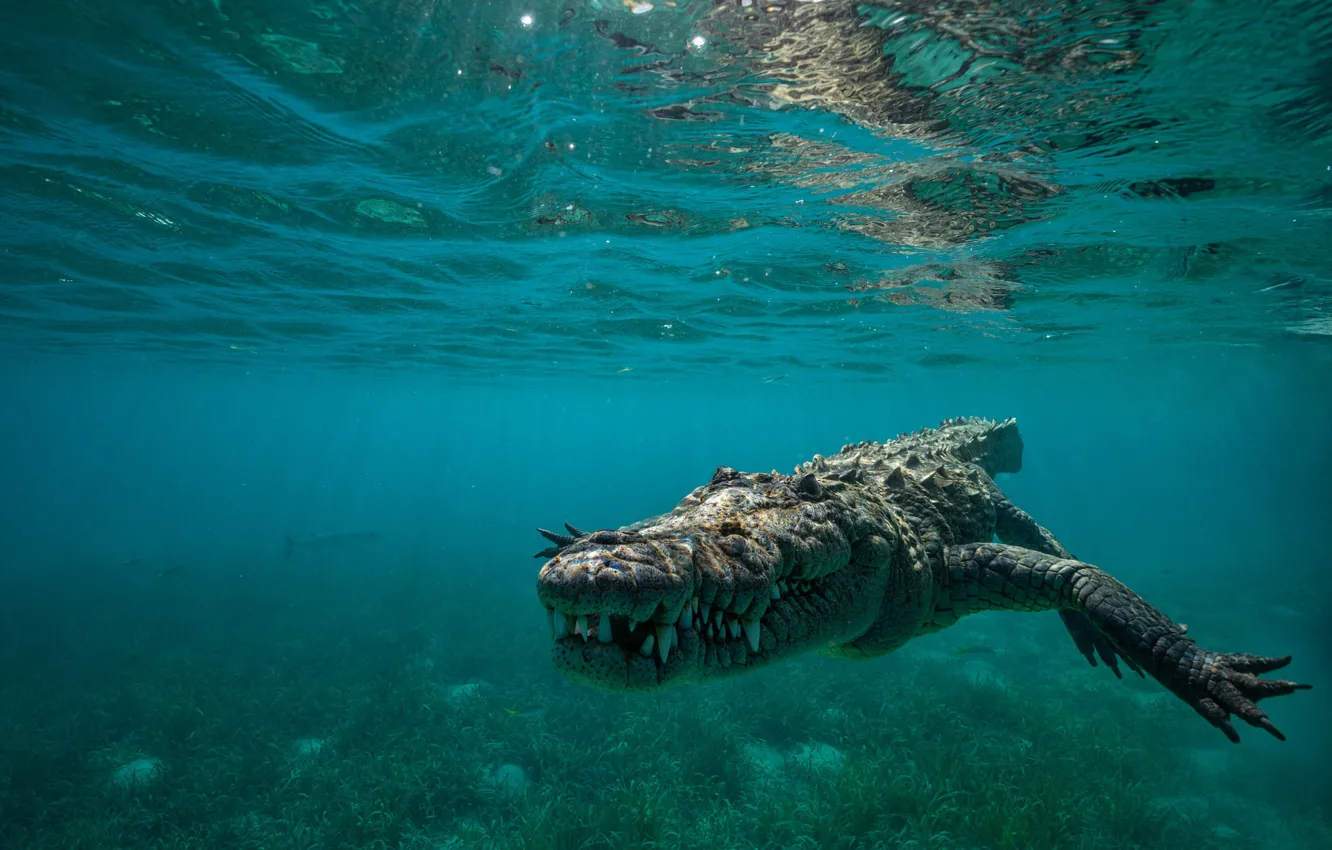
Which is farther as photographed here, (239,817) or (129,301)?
(129,301)

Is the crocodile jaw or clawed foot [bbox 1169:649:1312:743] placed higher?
the crocodile jaw

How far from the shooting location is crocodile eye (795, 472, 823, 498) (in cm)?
344

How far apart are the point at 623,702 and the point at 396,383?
34275 millimetres

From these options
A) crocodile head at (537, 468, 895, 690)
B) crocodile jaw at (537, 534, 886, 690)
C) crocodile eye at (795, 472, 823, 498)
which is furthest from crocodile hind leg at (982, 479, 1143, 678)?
crocodile jaw at (537, 534, 886, 690)

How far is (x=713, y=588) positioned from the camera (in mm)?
2379

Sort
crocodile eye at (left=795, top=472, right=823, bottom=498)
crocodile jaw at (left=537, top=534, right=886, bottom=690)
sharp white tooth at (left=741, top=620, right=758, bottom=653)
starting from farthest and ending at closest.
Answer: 1. crocodile eye at (left=795, top=472, right=823, bottom=498)
2. sharp white tooth at (left=741, top=620, right=758, bottom=653)
3. crocodile jaw at (left=537, top=534, right=886, bottom=690)

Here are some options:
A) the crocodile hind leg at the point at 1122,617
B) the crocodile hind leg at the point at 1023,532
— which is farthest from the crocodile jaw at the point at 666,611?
the crocodile hind leg at the point at 1023,532

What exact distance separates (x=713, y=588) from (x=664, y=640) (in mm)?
283

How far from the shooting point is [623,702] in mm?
11461

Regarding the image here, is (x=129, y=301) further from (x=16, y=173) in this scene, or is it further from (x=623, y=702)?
(x=623, y=702)

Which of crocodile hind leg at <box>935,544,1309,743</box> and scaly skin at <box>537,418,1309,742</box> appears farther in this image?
crocodile hind leg at <box>935,544,1309,743</box>

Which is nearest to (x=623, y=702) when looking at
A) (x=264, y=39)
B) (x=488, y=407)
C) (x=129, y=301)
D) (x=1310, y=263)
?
(x=264, y=39)

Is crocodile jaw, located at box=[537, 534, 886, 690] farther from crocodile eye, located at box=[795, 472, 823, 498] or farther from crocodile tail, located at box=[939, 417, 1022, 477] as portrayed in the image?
crocodile tail, located at box=[939, 417, 1022, 477]

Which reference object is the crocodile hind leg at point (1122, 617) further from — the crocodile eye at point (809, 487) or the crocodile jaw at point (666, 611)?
the crocodile jaw at point (666, 611)
